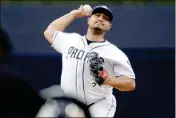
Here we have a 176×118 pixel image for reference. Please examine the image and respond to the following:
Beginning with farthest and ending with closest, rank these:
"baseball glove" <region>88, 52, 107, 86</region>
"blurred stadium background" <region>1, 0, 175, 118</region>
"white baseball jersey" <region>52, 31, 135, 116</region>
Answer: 1. "blurred stadium background" <region>1, 0, 175, 118</region>
2. "white baseball jersey" <region>52, 31, 135, 116</region>
3. "baseball glove" <region>88, 52, 107, 86</region>

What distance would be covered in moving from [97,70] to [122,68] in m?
0.13

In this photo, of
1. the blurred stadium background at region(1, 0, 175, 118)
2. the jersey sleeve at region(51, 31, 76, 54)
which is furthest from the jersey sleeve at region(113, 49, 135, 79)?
the blurred stadium background at region(1, 0, 175, 118)

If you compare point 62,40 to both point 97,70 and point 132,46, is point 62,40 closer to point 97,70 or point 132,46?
point 97,70

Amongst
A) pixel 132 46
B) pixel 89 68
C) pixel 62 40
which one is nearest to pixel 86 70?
pixel 89 68

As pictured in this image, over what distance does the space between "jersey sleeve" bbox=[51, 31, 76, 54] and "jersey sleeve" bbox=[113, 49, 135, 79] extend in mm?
183

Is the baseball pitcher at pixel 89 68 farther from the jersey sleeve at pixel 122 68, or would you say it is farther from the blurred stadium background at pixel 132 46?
the blurred stadium background at pixel 132 46

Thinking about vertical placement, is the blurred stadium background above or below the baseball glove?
below

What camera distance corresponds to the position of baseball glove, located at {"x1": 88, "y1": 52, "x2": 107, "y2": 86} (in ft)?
5.50

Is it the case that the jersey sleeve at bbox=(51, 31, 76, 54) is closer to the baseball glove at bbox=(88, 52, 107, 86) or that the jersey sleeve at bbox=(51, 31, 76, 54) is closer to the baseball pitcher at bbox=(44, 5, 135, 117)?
the baseball pitcher at bbox=(44, 5, 135, 117)

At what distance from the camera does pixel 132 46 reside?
7.87 feet

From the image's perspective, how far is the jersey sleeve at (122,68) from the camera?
1768 mm

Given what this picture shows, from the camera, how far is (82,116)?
1695mm

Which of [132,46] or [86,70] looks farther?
[132,46]

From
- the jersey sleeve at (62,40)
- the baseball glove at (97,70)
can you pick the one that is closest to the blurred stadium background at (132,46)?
the jersey sleeve at (62,40)
